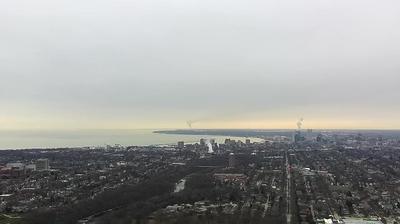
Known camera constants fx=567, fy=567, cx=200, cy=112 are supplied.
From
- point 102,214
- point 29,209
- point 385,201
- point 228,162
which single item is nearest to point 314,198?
point 385,201

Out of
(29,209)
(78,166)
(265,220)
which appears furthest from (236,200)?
(78,166)

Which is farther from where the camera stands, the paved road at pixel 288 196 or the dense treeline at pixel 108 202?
the paved road at pixel 288 196

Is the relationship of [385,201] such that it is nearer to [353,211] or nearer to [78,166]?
[353,211]

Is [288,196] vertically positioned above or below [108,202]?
below

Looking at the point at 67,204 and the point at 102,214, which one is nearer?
the point at 102,214

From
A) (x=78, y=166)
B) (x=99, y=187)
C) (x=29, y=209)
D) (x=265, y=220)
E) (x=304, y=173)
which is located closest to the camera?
(x=265, y=220)

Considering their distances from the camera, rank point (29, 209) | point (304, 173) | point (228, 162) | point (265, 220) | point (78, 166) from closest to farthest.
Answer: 1. point (265, 220)
2. point (29, 209)
3. point (304, 173)
4. point (78, 166)
5. point (228, 162)

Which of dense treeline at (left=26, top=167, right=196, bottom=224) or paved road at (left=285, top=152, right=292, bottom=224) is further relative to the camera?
paved road at (left=285, top=152, right=292, bottom=224)

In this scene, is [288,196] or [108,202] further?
[288,196]

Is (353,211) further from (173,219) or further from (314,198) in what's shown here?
(173,219)
